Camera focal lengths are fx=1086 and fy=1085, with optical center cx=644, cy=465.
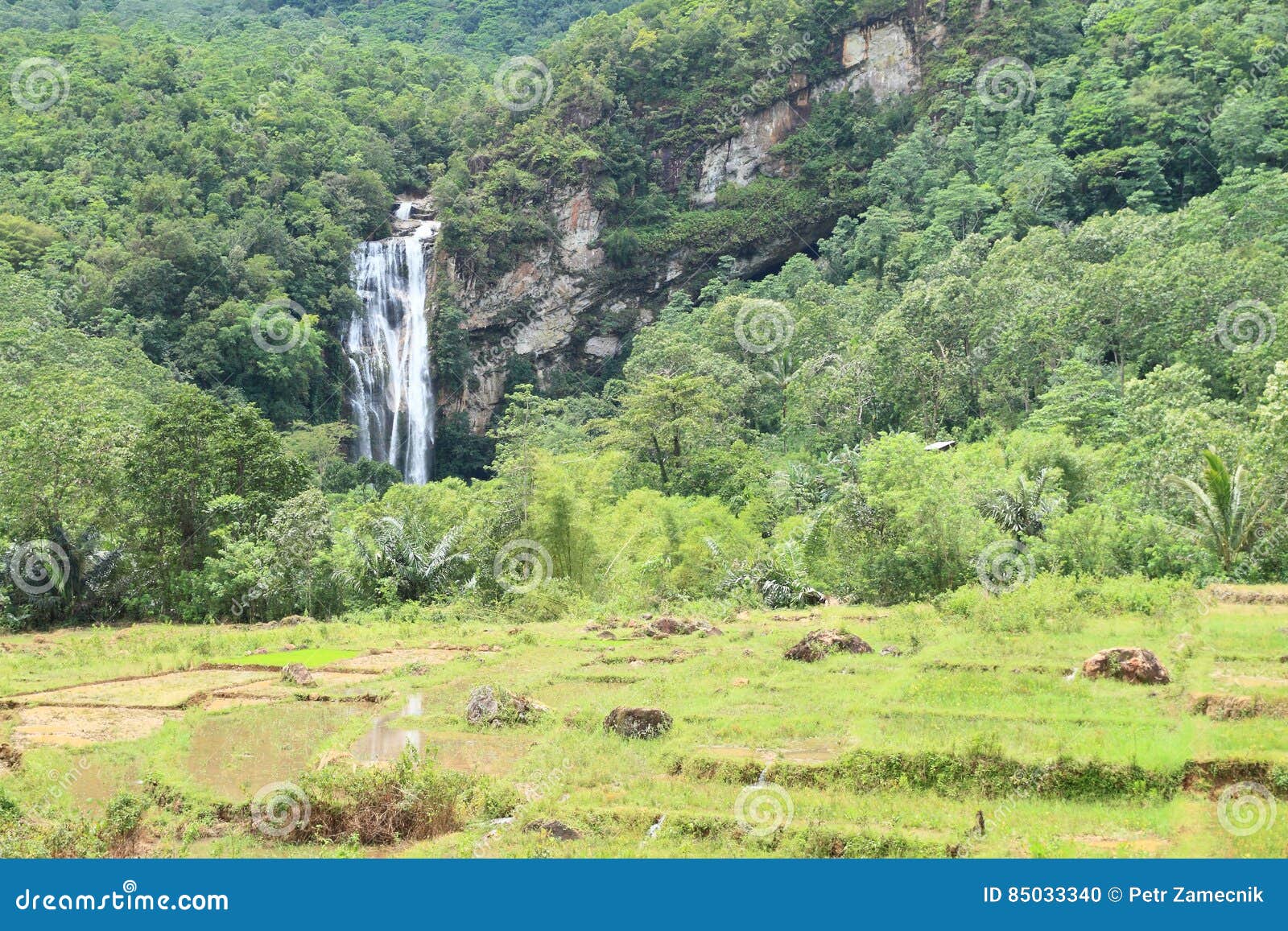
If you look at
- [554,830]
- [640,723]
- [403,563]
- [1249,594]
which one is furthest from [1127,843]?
[403,563]

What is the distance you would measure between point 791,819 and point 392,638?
14038 millimetres

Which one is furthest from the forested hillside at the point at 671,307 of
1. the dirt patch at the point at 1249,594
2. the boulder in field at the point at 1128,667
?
the boulder in field at the point at 1128,667

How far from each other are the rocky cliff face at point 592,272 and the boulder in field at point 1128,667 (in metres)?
47.4

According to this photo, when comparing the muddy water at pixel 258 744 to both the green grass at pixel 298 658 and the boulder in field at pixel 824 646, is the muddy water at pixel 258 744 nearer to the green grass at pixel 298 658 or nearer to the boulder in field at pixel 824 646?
the green grass at pixel 298 658

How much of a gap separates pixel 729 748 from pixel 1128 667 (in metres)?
5.23

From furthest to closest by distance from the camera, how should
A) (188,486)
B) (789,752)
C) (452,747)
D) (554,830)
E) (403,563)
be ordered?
(188,486) < (403,563) < (452,747) < (789,752) < (554,830)

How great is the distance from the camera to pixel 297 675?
17219 millimetres

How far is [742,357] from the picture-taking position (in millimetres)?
48750

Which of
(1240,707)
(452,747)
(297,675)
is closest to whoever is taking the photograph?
(1240,707)

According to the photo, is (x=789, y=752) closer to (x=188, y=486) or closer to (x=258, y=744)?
(x=258, y=744)

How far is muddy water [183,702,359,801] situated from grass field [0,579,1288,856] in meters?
0.05

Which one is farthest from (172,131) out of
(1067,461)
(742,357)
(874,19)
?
(1067,461)

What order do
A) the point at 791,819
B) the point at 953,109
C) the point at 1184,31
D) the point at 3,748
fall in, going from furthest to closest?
the point at 953,109, the point at 1184,31, the point at 3,748, the point at 791,819

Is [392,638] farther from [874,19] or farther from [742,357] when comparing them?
[874,19]
